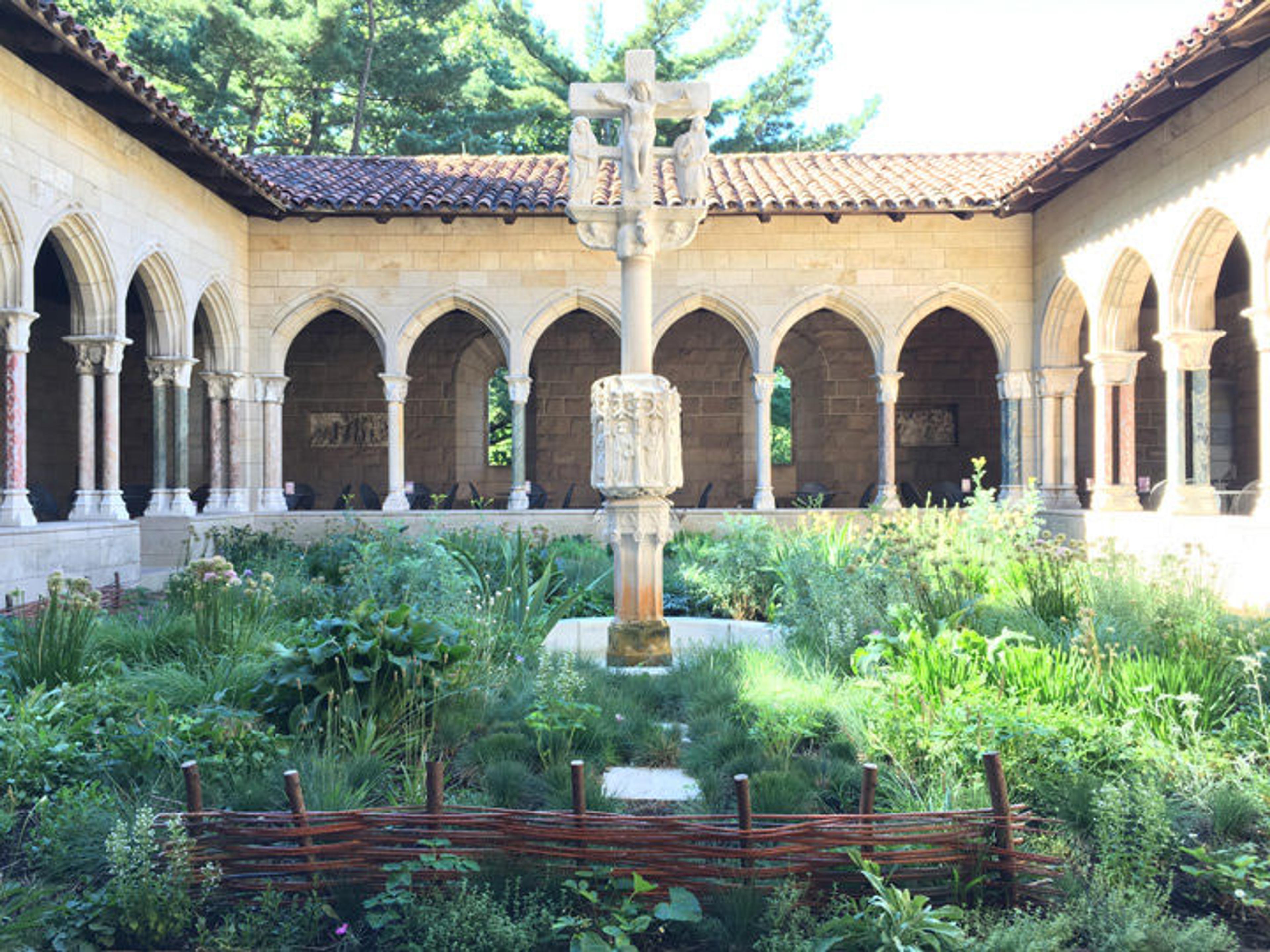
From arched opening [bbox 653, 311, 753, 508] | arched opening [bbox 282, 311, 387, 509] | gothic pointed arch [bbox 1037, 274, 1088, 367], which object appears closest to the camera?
gothic pointed arch [bbox 1037, 274, 1088, 367]

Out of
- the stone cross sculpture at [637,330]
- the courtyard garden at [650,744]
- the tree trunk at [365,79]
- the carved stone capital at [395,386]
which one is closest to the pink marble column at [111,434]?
the carved stone capital at [395,386]

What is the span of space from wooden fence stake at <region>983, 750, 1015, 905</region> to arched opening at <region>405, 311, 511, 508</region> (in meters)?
13.9

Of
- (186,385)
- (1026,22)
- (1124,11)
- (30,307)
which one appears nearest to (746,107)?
(1026,22)

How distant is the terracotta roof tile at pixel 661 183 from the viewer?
38.4 ft

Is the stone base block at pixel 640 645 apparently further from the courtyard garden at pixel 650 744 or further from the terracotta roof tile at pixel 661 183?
the terracotta roof tile at pixel 661 183

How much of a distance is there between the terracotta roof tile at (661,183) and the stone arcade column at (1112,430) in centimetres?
224

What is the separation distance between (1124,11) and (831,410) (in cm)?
689

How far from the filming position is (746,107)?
2198cm

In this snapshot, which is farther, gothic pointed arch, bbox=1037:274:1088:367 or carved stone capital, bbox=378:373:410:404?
carved stone capital, bbox=378:373:410:404

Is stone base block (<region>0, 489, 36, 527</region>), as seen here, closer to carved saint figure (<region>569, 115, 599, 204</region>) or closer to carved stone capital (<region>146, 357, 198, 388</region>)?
carved stone capital (<region>146, 357, 198, 388</region>)

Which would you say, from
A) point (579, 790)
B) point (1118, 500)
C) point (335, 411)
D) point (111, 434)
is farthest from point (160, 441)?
point (1118, 500)

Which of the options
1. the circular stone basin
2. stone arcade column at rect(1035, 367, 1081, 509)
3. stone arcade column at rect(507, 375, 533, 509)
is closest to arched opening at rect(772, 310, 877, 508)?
stone arcade column at rect(1035, 367, 1081, 509)

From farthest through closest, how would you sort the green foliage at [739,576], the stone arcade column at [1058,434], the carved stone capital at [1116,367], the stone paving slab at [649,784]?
the stone arcade column at [1058,434], the carved stone capital at [1116,367], the green foliage at [739,576], the stone paving slab at [649,784]

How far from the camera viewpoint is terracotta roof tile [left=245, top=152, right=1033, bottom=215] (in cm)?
1172
